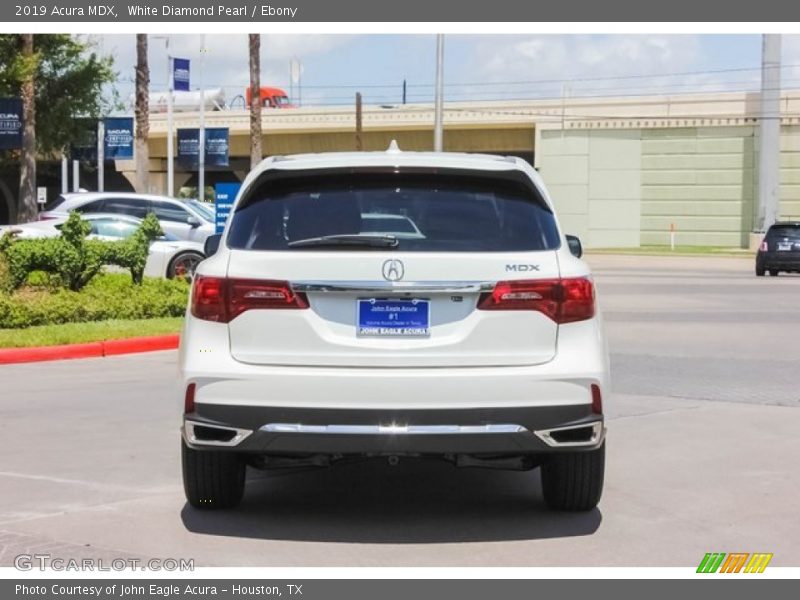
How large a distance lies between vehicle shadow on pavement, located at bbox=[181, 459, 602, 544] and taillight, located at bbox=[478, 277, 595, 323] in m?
1.14

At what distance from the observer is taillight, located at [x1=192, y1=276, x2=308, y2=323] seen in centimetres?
623

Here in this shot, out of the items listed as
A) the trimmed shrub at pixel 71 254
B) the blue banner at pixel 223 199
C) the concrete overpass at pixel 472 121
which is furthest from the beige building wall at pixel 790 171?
the trimmed shrub at pixel 71 254

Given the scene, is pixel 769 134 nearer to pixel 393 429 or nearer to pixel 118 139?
pixel 118 139

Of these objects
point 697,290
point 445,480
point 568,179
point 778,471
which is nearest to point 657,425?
point 778,471

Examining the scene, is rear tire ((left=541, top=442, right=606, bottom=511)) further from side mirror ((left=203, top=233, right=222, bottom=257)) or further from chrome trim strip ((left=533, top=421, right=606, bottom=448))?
side mirror ((left=203, top=233, right=222, bottom=257))

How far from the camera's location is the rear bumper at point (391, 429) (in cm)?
613

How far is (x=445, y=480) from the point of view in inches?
316

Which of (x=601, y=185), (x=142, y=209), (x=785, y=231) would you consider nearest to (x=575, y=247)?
(x=142, y=209)

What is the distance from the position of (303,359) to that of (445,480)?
2.13m

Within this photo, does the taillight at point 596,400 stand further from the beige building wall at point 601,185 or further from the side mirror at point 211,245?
the beige building wall at point 601,185

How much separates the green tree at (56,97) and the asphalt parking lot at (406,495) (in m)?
25.7

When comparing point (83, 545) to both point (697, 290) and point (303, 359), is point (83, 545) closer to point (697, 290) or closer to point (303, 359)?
point (303, 359)

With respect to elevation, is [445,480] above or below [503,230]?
below

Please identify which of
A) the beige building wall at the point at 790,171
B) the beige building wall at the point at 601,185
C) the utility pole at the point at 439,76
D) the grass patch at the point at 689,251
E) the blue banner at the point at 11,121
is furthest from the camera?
the beige building wall at the point at 601,185
